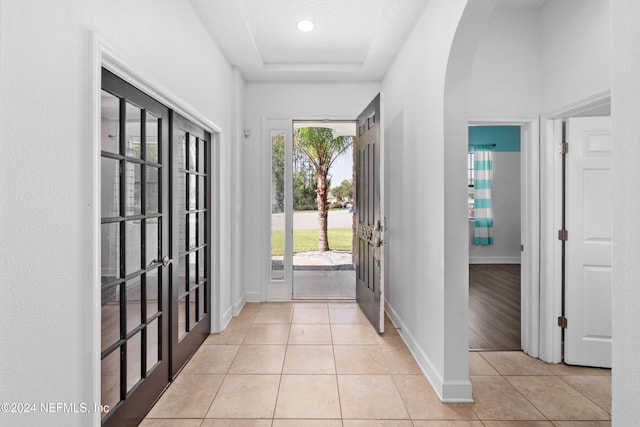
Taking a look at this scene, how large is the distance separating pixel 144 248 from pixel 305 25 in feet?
7.80

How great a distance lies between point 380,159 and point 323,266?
4.07 meters

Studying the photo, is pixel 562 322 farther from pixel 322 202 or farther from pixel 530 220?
pixel 322 202

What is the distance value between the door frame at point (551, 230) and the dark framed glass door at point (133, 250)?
2.88m

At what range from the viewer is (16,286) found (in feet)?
3.55

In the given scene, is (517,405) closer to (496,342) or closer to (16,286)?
(496,342)

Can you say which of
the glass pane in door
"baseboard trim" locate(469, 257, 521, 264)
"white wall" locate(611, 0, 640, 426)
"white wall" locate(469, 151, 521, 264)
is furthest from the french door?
"white wall" locate(469, 151, 521, 264)

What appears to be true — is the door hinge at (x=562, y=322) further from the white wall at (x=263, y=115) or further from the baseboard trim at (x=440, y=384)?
the white wall at (x=263, y=115)

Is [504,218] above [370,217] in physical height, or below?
below

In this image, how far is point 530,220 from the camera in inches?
108

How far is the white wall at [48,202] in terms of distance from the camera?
3.47 ft

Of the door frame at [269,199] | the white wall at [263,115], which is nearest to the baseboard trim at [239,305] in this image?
the white wall at [263,115]

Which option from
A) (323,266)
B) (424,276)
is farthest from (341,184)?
(424,276)

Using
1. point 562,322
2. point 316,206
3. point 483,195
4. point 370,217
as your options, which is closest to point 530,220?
point 562,322

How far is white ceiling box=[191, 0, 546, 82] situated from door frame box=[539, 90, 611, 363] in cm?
105
